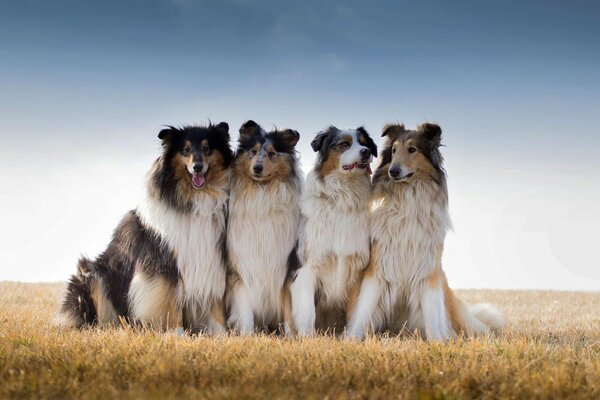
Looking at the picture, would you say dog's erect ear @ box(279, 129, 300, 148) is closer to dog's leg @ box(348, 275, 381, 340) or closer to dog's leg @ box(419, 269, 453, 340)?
dog's leg @ box(348, 275, 381, 340)

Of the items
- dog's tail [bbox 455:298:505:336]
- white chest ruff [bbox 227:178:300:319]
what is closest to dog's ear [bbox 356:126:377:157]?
white chest ruff [bbox 227:178:300:319]

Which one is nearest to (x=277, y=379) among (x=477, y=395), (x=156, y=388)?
(x=156, y=388)

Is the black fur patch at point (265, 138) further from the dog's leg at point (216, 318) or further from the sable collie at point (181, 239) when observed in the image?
the dog's leg at point (216, 318)

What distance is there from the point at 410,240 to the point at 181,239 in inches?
116

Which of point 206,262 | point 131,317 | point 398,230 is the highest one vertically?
point 398,230

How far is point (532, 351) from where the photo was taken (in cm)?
703

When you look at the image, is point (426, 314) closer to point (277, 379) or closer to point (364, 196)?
point (364, 196)

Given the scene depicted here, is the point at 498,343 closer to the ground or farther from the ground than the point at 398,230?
closer to the ground

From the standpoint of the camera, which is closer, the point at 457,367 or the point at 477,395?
the point at 477,395

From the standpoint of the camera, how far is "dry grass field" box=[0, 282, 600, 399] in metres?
5.45

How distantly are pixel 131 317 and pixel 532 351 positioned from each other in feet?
16.4

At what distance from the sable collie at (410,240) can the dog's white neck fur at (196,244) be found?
1.88 m

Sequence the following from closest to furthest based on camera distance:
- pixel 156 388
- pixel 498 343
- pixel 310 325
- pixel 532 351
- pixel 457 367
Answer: pixel 156 388
pixel 457 367
pixel 532 351
pixel 498 343
pixel 310 325

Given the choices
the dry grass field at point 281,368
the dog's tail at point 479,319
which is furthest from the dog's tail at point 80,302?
the dog's tail at point 479,319
